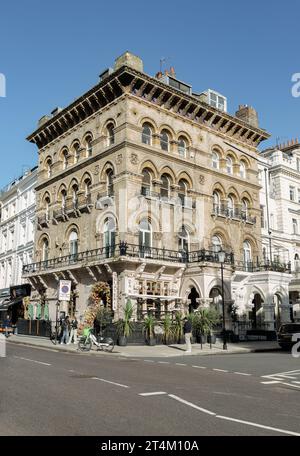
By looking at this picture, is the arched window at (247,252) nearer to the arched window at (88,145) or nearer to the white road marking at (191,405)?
the arched window at (88,145)

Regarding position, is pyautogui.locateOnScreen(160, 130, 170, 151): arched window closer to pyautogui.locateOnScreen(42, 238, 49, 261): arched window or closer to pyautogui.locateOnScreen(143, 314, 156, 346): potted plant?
pyautogui.locateOnScreen(42, 238, 49, 261): arched window

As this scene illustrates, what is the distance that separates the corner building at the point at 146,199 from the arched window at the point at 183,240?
10 centimetres

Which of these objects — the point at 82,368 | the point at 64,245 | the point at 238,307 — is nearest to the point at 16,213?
the point at 64,245

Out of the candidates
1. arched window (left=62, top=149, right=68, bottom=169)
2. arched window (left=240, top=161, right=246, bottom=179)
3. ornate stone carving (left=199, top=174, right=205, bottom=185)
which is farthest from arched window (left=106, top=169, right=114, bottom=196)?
arched window (left=240, top=161, right=246, bottom=179)

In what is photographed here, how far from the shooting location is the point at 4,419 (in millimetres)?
6656

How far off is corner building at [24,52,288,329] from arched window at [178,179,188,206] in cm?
8

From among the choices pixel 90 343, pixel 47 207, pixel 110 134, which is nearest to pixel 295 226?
pixel 110 134

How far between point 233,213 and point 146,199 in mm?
9390

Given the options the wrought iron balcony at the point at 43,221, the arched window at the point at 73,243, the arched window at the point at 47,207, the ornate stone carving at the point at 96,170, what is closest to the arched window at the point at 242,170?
the ornate stone carving at the point at 96,170

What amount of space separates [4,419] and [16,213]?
41.1 m

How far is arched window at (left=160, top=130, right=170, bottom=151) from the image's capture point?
1261 inches

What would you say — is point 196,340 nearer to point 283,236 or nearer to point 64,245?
point 64,245

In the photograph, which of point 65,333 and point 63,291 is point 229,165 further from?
point 65,333

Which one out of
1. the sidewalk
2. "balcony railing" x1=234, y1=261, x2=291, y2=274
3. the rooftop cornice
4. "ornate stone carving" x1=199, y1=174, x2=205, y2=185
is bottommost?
the sidewalk
